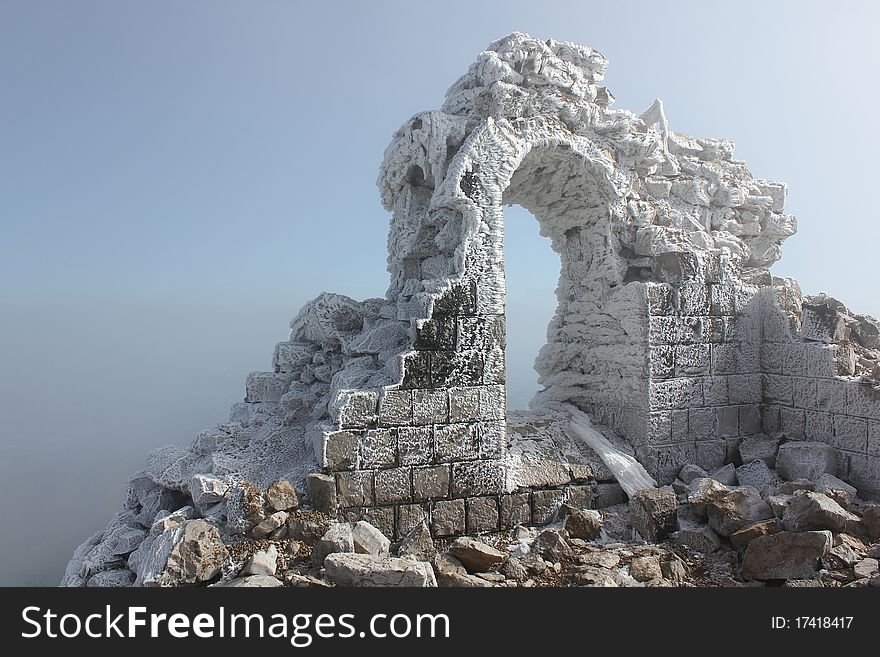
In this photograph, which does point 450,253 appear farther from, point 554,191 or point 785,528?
point 785,528

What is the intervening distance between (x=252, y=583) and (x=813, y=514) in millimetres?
3657

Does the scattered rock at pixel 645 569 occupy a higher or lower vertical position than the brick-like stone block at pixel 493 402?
lower

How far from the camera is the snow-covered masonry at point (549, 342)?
4.61m

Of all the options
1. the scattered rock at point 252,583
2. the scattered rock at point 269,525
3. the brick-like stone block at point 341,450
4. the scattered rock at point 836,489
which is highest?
the brick-like stone block at point 341,450

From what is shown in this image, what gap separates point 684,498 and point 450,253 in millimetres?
2877

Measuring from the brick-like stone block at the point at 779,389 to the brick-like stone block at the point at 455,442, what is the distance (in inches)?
125

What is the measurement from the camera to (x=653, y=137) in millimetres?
5891

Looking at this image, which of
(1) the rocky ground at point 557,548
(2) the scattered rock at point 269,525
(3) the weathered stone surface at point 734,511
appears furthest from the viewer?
(3) the weathered stone surface at point 734,511

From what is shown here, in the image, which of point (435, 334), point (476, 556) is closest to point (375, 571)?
point (476, 556)

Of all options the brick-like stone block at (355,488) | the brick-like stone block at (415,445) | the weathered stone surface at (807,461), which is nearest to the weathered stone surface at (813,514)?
the weathered stone surface at (807,461)

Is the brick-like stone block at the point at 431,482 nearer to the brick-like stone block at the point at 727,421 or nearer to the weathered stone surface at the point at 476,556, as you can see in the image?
the weathered stone surface at the point at 476,556

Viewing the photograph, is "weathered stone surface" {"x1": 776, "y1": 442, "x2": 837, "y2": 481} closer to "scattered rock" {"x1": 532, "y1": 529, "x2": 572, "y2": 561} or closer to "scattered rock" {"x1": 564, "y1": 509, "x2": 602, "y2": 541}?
"scattered rock" {"x1": 564, "y1": 509, "x2": 602, "y2": 541}

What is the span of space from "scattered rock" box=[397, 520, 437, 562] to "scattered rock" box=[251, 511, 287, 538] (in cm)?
83

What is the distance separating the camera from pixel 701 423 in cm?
560
